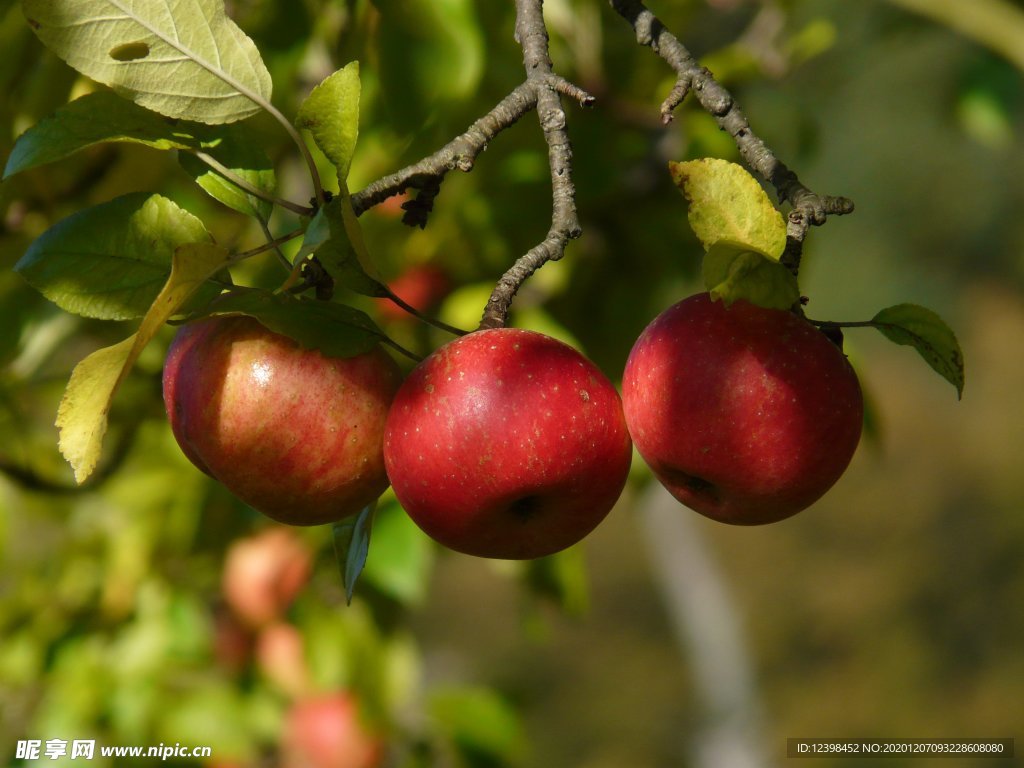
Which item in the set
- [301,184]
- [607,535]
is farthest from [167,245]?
[607,535]

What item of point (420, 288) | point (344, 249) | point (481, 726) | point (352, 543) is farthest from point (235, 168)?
point (481, 726)

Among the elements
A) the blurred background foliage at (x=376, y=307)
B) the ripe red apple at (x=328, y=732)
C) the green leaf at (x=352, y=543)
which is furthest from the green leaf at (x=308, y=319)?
the ripe red apple at (x=328, y=732)

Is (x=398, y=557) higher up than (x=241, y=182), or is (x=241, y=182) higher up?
(x=241, y=182)

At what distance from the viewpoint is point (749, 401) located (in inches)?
21.7

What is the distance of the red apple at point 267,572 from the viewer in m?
1.58

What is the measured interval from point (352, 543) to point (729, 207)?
31cm

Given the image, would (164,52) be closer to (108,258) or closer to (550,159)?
(108,258)

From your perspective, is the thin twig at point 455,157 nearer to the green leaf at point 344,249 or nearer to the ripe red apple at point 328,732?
the green leaf at point 344,249

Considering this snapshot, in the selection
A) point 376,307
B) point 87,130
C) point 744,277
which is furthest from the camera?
point 376,307

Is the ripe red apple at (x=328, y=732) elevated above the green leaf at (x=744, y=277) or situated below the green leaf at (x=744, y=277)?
below

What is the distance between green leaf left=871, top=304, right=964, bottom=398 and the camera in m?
0.55

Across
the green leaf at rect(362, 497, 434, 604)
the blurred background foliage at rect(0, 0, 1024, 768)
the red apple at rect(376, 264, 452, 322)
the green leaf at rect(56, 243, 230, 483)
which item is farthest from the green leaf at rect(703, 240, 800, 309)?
the red apple at rect(376, 264, 452, 322)

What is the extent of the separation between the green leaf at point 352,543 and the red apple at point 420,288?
0.73 meters

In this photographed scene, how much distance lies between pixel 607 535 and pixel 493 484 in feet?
27.3
